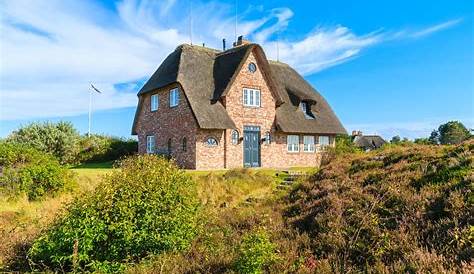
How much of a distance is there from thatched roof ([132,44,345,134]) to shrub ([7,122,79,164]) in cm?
468

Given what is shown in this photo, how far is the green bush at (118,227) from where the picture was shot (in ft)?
24.4

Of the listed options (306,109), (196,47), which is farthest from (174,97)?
(306,109)

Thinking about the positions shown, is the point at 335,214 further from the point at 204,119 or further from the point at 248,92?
the point at 248,92

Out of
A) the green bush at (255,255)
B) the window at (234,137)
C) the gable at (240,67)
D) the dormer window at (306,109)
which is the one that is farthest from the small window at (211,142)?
the green bush at (255,255)

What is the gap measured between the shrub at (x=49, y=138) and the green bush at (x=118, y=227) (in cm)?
2046

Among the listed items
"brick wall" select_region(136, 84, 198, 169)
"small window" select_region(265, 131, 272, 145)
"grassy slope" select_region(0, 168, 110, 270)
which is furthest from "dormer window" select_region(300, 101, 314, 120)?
"grassy slope" select_region(0, 168, 110, 270)

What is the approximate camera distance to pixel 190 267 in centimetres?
705

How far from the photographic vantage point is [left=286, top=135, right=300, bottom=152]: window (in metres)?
27.1

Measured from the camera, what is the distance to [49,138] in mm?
27016

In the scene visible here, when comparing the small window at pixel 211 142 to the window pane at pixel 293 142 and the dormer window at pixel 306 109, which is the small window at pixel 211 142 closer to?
the window pane at pixel 293 142

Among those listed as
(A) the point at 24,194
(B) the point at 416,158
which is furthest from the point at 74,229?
(B) the point at 416,158

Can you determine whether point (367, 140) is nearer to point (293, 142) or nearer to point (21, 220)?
point (293, 142)

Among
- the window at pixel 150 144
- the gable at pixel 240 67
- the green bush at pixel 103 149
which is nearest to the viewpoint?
the gable at pixel 240 67

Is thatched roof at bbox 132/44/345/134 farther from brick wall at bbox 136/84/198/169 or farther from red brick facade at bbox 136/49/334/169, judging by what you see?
brick wall at bbox 136/84/198/169
